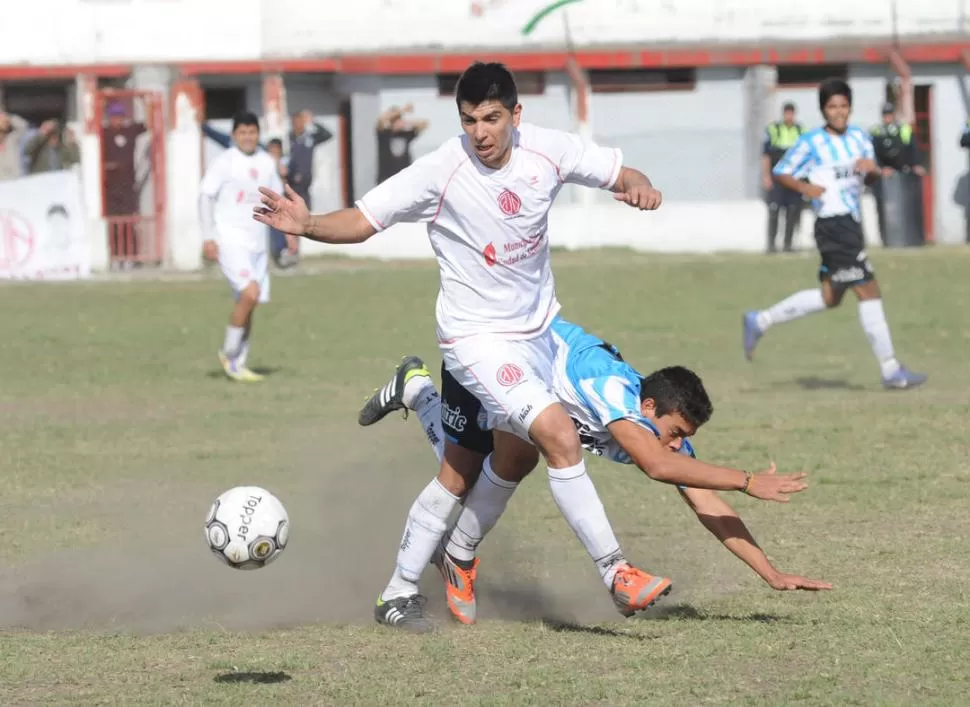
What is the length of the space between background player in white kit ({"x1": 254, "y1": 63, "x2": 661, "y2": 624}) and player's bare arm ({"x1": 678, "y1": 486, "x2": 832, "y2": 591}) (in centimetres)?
48

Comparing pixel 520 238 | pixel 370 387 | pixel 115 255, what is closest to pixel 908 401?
pixel 370 387

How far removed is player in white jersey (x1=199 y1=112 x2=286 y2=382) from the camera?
46.8 ft

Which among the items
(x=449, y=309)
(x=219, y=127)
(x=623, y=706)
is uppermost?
(x=219, y=127)

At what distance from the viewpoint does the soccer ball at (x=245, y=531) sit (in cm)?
620

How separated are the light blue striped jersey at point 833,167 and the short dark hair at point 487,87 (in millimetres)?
7130

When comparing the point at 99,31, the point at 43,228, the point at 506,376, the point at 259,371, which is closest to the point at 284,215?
the point at 506,376

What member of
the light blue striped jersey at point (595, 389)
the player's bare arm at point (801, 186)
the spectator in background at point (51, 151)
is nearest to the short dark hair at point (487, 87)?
the light blue striped jersey at point (595, 389)

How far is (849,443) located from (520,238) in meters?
4.78

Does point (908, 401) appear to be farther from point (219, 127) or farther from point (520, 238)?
point (219, 127)

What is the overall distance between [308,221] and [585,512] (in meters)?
1.42

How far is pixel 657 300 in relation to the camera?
66.4 ft

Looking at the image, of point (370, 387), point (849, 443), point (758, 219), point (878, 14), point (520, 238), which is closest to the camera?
point (520, 238)

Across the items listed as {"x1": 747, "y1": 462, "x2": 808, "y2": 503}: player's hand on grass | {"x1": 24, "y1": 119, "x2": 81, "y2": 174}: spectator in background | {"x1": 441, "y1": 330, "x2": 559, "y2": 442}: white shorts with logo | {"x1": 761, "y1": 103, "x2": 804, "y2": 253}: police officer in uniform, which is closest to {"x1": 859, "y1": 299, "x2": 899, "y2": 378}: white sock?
{"x1": 441, "y1": 330, "x2": 559, "y2": 442}: white shorts with logo

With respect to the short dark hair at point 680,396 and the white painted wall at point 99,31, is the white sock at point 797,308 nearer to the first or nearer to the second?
the short dark hair at point 680,396
